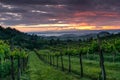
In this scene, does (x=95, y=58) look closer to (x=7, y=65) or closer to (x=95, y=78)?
(x=7, y=65)

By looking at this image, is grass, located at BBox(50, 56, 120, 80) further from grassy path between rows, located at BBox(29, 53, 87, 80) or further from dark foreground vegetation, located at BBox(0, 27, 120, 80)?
grassy path between rows, located at BBox(29, 53, 87, 80)

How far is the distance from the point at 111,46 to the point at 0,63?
21334 millimetres

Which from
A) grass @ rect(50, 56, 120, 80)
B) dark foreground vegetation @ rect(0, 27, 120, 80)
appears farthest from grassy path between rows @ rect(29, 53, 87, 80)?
grass @ rect(50, 56, 120, 80)

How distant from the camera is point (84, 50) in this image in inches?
2248

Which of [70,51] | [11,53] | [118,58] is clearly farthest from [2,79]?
[118,58]

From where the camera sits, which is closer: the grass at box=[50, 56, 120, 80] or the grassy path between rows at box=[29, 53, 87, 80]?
the grass at box=[50, 56, 120, 80]

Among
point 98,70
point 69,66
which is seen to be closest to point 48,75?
point 69,66

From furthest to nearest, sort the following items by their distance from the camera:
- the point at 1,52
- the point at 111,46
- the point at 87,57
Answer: the point at 87,57, the point at 111,46, the point at 1,52

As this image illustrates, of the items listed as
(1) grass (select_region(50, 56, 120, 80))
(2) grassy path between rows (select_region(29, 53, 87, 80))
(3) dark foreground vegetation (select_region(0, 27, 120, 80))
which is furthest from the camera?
(2) grassy path between rows (select_region(29, 53, 87, 80))

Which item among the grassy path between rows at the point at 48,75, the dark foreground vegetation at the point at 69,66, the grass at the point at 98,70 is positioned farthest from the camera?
the grassy path between rows at the point at 48,75

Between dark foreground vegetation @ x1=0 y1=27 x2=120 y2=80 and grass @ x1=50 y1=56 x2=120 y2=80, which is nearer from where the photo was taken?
dark foreground vegetation @ x1=0 y1=27 x2=120 y2=80

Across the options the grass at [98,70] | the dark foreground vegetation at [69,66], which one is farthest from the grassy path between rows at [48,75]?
the grass at [98,70]

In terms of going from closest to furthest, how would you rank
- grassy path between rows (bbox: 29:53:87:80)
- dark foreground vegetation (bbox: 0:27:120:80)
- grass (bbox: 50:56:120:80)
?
dark foreground vegetation (bbox: 0:27:120:80) → grass (bbox: 50:56:120:80) → grassy path between rows (bbox: 29:53:87:80)

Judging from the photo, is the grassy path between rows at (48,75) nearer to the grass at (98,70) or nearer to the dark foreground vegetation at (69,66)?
the dark foreground vegetation at (69,66)
